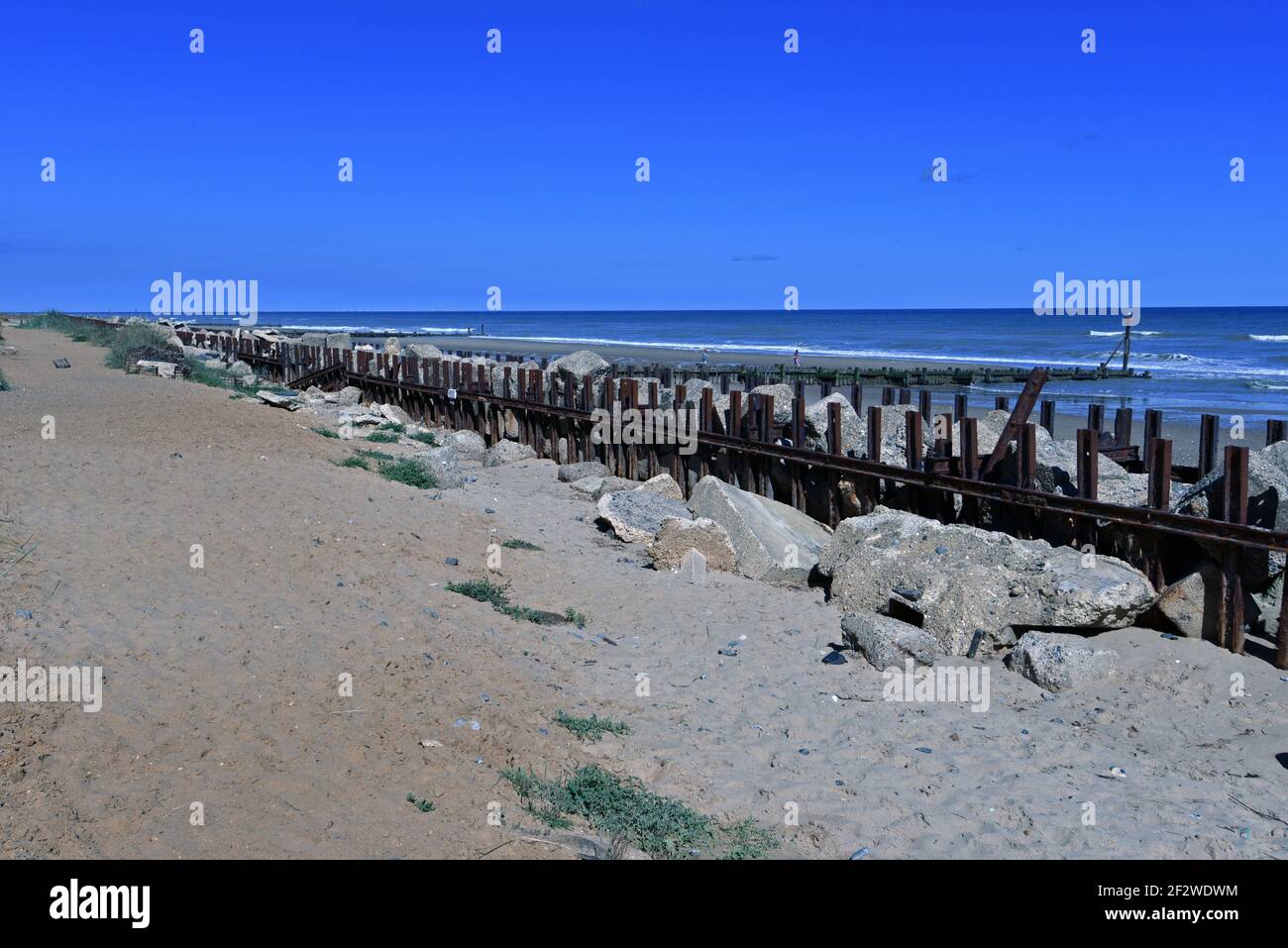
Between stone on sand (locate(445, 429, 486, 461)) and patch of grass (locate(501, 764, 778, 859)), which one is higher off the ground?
stone on sand (locate(445, 429, 486, 461))

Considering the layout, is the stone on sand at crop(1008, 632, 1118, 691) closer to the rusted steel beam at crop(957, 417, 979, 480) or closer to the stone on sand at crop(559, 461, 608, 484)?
the rusted steel beam at crop(957, 417, 979, 480)

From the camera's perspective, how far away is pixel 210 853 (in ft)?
13.2

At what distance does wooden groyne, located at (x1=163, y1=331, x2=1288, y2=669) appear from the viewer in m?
7.66

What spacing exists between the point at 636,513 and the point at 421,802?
284 inches

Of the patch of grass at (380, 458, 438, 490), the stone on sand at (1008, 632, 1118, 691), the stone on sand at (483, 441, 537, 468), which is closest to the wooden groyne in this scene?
the stone on sand at (483, 441, 537, 468)

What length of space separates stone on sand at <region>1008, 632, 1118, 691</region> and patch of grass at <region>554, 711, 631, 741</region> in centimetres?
293

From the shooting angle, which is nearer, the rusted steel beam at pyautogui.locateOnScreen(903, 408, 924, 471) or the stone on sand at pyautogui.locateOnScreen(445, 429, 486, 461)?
the rusted steel beam at pyautogui.locateOnScreen(903, 408, 924, 471)

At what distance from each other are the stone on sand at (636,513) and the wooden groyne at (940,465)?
125 cm

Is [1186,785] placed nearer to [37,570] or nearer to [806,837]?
[806,837]

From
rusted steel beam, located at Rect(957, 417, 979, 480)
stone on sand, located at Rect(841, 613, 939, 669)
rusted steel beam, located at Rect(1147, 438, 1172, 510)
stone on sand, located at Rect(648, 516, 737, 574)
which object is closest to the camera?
stone on sand, located at Rect(841, 613, 939, 669)

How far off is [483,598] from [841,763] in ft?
11.1

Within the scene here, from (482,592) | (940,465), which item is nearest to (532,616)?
(482,592)
